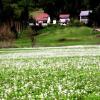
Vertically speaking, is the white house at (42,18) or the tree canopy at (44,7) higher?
the tree canopy at (44,7)

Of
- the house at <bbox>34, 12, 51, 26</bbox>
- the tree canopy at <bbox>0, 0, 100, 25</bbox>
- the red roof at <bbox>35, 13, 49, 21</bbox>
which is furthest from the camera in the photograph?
the house at <bbox>34, 12, 51, 26</bbox>

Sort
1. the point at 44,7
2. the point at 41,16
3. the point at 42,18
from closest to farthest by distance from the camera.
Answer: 1. the point at 42,18
2. the point at 41,16
3. the point at 44,7

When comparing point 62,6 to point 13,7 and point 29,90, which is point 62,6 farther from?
point 29,90

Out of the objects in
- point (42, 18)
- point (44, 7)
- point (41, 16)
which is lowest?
point (42, 18)

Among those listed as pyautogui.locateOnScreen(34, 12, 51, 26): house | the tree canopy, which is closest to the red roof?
pyautogui.locateOnScreen(34, 12, 51, 26): house

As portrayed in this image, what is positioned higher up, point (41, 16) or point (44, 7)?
point (44, 7)

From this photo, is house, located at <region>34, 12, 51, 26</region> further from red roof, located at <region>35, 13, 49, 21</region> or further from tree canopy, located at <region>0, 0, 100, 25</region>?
tree canopy, located at <region>0, 0, 100, 25</region>

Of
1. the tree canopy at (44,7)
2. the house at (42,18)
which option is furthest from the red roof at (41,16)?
the tree canopy at (44,7)

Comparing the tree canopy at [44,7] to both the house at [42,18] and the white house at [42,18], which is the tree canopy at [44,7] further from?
the white house at [42,18]

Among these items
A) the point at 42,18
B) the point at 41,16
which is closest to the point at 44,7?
the point at 41,16

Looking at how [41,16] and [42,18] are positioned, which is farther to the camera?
[41,16]

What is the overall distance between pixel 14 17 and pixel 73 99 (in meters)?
111

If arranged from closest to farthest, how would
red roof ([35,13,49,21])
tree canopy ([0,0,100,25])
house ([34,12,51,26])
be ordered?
tree canopy ([0,0,100,25]) < red roof ([35,13,49,21]) < house ([34,12,51,26])

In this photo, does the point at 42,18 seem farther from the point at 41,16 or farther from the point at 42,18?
the point at 41,16
